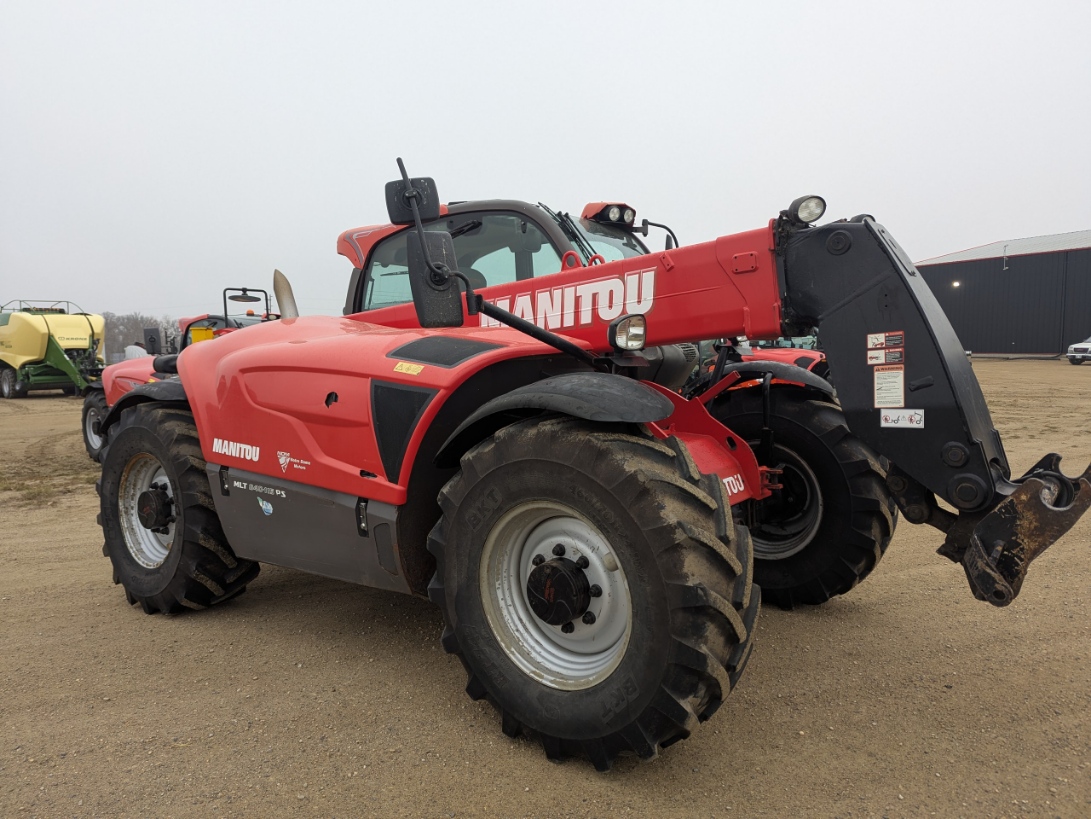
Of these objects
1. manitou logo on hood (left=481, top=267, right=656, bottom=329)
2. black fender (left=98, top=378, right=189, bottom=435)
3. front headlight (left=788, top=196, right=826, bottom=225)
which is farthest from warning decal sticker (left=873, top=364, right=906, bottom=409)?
black fender (left=98, top=378, right=189, bottom=435)

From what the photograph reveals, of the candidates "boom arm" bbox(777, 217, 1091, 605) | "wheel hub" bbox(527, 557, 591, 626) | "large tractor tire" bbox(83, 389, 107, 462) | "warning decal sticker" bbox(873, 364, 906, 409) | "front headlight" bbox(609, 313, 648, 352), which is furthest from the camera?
"large tractor tire" bbox(83, 389, 107, 462)

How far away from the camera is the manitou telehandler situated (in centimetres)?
245

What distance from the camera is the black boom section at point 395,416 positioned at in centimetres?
304

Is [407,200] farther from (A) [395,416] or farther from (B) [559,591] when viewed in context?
(B) [559,591]

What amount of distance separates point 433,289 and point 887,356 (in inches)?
65.2

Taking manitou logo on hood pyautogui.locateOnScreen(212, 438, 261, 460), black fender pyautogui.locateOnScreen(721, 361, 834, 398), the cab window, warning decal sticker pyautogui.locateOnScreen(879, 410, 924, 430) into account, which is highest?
the cab window

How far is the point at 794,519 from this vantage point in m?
4.04

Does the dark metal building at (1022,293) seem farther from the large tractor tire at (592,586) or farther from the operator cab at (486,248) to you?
the large tractor tire at (592,586)

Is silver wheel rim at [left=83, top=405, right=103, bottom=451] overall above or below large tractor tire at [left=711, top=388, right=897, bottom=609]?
below

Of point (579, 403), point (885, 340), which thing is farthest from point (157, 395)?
point (885, 340)

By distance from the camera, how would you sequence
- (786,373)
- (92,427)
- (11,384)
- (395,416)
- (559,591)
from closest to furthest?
1. (559,591)
2. (395,416)
3. (786,373)
4. (92,427)
5. (11,384)

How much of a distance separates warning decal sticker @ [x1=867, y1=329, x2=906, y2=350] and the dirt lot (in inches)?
54.3

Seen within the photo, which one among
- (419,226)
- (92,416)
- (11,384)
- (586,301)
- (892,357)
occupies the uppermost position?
(419,226)

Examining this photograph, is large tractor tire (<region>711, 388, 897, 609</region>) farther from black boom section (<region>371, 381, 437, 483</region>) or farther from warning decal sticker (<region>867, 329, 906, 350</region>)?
black boom section (<region>371, 381, 437, 483</region>)
